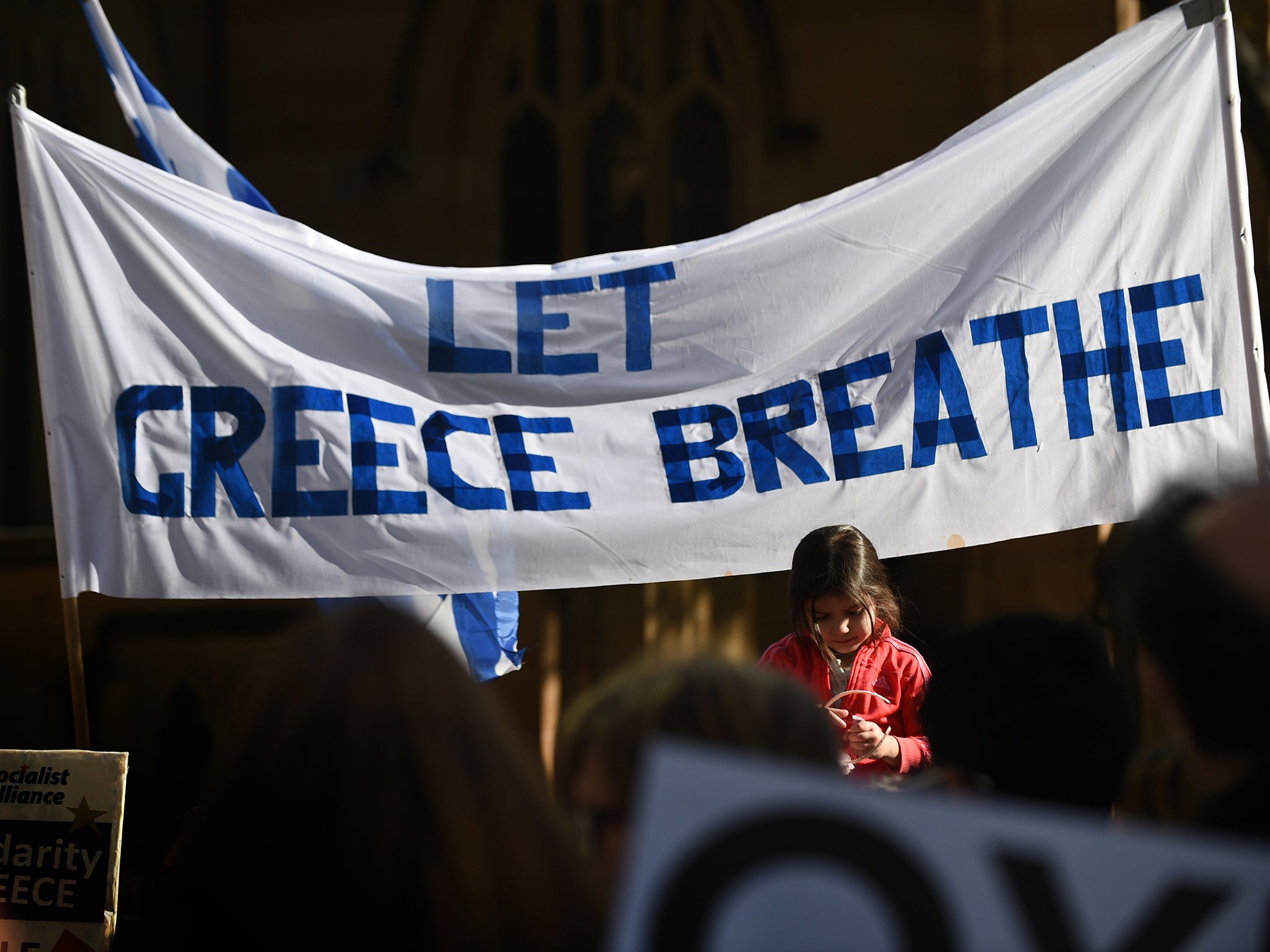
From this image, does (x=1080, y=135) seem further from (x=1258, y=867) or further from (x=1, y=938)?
(x=1, y=938)

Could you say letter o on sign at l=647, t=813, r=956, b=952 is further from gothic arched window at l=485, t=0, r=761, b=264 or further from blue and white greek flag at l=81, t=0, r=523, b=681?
gothic arched window at l=485, t=0, r=761, b=264

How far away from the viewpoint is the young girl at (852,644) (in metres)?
3.08

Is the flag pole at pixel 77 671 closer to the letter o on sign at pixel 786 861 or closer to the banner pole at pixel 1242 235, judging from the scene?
the letter o on sign at pixel 786 861

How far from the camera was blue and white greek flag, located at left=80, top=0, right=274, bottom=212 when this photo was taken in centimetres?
393

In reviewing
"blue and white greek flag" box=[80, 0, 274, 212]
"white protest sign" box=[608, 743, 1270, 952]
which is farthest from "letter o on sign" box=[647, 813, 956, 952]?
"blue and white greek flag" box=[80, 0, 274, 212]

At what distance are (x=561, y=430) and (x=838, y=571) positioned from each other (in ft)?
2.96

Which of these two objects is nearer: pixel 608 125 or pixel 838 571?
pixel 838 571

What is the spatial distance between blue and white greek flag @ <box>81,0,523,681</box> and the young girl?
102cm

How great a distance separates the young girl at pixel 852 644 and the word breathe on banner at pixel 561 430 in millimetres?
287

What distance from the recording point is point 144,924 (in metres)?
1.42

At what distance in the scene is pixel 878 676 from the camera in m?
3.19

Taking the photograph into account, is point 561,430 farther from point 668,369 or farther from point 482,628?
point 482,628

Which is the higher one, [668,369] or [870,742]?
[668,369]

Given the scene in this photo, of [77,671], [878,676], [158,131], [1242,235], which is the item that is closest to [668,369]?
[878,676]
